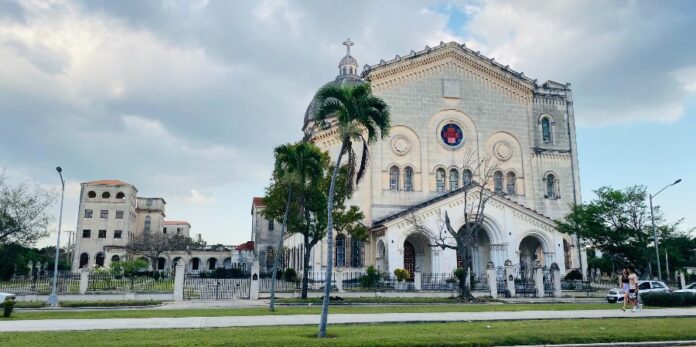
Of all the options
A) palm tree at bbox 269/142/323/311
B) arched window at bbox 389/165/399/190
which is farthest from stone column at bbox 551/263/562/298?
palm tree at bbox 269/142/323/311

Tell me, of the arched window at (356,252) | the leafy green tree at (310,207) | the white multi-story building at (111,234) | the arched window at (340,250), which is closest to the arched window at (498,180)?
the arched window at (356,252)

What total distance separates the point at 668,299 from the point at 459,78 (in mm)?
28664

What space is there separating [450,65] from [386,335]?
3836cm

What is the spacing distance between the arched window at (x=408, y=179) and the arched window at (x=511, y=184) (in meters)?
8.94

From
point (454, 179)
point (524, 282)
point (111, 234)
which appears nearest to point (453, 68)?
point (454, 179)

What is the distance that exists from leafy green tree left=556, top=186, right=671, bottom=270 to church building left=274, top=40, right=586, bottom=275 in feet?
12.0

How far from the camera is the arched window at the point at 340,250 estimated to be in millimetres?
43000

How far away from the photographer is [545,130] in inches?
1986

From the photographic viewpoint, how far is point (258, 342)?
40.2 feet

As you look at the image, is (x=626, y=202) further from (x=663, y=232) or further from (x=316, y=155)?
(x=316, y=155)

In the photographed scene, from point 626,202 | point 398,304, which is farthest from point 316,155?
point 626,202

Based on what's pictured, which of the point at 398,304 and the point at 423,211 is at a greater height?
the point at 423,211

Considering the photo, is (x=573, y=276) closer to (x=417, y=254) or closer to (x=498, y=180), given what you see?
(x=498, y=180)

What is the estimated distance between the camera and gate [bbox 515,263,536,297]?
118 feet
